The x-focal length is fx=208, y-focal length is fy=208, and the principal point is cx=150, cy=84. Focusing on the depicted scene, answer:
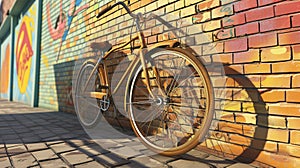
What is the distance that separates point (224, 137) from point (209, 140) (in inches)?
5.6

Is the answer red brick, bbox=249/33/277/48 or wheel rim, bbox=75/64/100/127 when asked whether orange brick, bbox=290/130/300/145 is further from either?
wheel rim, bbox=75/64/100/127

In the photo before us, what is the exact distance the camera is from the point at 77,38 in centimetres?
416

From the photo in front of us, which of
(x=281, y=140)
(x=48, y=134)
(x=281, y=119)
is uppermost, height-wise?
(x=281, y=119)

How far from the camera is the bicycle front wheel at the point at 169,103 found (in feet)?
5.85

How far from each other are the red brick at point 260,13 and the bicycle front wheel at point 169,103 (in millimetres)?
563

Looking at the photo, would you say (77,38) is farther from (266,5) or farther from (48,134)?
(266,5)

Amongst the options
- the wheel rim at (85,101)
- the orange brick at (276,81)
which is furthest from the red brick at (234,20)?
the wheel rim at (85,101)

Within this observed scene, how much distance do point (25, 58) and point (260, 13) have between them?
322 inches

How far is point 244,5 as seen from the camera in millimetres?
1603

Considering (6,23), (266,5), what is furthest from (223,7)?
(6,23)

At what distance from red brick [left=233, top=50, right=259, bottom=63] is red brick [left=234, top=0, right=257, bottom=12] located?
340 millimetres

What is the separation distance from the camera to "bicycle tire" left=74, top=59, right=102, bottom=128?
2.81 meters

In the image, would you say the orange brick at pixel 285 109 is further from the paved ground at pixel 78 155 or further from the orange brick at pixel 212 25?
the orange brick at pixel 212 25

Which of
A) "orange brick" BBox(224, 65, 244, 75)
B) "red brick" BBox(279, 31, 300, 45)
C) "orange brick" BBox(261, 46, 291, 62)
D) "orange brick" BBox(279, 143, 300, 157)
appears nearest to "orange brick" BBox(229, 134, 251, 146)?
"orange brick" BBox(279, 143, 300, 157)
